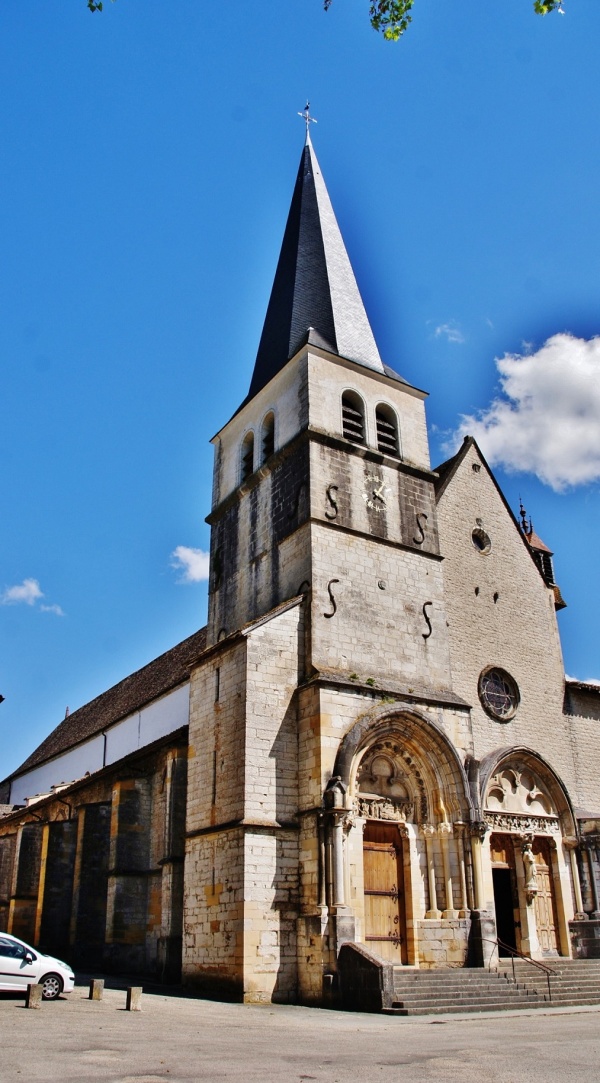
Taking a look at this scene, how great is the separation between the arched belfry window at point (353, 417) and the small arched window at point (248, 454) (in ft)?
9.74

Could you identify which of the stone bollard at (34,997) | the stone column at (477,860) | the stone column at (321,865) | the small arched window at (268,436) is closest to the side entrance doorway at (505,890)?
the stone column at (477,860)

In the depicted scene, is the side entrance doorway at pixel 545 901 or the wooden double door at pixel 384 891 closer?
the wooden double door at pixel 384 891

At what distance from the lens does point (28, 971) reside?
Answer: 1382cm

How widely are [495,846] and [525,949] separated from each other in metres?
2.10

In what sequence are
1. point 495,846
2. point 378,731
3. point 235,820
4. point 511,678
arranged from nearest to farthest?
point 235,820
point 378,731
point 495,846
point 511,678

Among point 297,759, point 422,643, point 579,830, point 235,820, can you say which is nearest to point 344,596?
point 422,643

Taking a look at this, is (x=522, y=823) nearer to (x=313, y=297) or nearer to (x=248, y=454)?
(x=248, y=454)

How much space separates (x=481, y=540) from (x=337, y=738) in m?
7.98

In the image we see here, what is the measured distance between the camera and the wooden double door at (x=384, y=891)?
16484 mm

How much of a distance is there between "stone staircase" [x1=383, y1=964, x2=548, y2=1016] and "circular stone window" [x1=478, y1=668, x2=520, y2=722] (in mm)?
6012

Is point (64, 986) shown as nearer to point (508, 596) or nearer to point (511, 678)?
point (511, 678)

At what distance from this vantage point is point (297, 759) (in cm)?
1675

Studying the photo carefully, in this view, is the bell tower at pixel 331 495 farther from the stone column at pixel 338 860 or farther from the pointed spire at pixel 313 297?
the stone column at pixel 338 860

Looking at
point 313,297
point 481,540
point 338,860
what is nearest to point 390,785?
point 338,860
